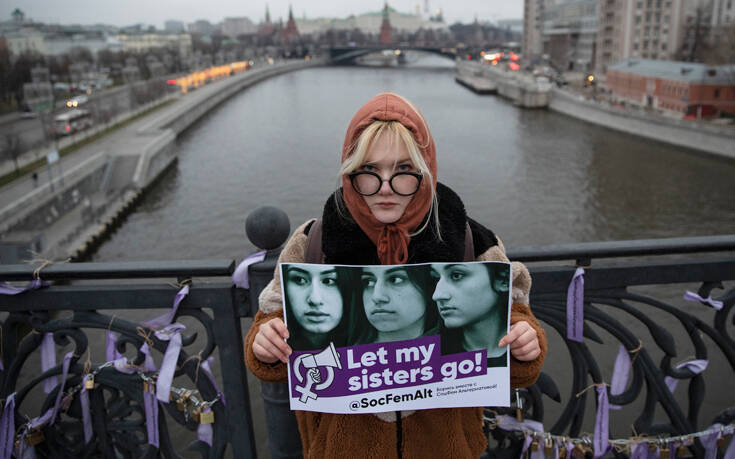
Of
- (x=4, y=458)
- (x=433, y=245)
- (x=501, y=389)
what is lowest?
(x=4, y=458)

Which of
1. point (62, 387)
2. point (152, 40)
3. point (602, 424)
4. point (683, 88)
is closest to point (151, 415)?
point (62, 387)

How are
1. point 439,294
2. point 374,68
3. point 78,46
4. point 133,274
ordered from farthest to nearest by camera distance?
point 374,68 < point 78,46 < point 133,274 < point 439,294

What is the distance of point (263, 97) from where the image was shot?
2569 inches

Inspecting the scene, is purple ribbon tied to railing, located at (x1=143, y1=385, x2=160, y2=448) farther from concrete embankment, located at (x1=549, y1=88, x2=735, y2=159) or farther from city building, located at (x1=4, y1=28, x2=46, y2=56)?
city building, located at (x1=4, y1=28, x2=46, y2=56)

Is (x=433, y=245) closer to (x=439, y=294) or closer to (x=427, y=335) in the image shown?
(x=439, y=294)

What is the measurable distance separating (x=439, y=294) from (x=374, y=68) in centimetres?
11108

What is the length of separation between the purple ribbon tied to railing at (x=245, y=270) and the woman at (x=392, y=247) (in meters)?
0.31

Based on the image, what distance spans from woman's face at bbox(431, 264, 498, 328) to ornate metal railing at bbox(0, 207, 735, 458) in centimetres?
51

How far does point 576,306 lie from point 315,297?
112cm

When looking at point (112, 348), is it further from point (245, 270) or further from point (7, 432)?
point (245, 270)

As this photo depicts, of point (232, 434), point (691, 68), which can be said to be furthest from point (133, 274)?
point (691, 68)

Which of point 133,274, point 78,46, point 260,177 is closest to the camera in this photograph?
point 133,274

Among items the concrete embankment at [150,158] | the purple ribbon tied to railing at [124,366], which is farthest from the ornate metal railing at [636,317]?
the concrete embankment at [150,158]

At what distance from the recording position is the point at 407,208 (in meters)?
1.60
